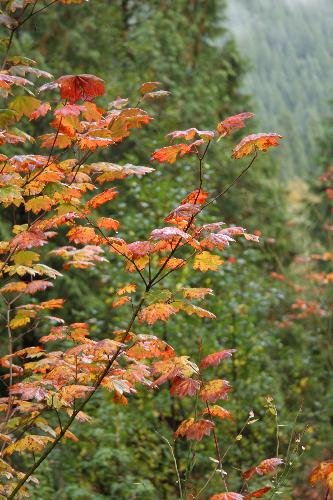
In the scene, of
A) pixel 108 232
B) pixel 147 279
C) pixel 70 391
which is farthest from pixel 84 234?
pixel 147 279

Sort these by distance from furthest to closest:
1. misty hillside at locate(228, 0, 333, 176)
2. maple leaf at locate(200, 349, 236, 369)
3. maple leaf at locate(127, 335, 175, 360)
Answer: misty hillside at locate(228, 0, 333, 176) < maple leaf at locate(127, 335, 175, 360) < maple leaf at locate(200, 349, 236, 369)

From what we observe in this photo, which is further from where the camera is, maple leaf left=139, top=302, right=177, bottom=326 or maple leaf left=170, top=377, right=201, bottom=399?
maple leaf left=170, top=377, right=201, bottom=399

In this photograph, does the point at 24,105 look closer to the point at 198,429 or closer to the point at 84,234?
the point at 84,234

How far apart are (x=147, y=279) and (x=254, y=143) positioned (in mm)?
3989

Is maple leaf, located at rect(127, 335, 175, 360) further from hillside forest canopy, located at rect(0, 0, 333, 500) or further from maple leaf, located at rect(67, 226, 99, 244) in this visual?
maple leaf, located at rect(67, 226, 99, 244)

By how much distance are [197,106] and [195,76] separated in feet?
4.14

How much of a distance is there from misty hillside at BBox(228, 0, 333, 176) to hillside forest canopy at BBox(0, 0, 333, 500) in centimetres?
5313

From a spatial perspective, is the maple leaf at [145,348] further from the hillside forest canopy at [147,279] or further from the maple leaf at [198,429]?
the maple leaf at [198,429]

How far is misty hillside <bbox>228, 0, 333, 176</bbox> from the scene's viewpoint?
8138cm

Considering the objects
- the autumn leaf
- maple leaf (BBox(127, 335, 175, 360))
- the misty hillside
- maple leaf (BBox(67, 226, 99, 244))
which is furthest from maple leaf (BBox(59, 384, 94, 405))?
the misty hillside

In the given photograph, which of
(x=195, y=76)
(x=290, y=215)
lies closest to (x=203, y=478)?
Answer: (x=195, y=76)

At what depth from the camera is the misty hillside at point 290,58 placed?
267ft

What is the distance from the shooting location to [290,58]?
125562 mm

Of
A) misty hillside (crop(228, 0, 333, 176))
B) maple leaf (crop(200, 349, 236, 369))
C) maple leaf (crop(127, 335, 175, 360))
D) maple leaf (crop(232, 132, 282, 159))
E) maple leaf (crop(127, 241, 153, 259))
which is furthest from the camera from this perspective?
misty hillside (crop(228, 0, 333, 176))
